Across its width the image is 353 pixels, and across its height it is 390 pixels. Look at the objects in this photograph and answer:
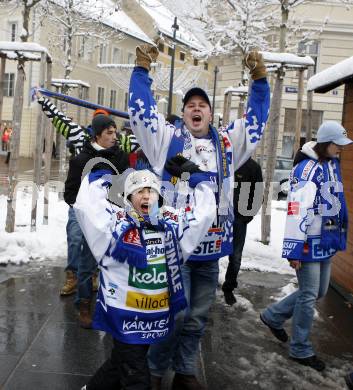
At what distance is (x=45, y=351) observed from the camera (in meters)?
3.96

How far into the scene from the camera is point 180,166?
3021mm

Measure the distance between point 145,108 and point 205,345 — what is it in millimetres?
2200

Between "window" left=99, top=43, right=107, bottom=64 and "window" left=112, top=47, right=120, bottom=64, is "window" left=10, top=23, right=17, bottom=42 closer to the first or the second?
"window" left=99, top=43, right=107, bottom=64

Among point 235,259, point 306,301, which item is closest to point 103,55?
point 235,259

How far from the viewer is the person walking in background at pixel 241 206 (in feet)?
18.4

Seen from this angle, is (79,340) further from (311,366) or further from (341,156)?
(341,156)

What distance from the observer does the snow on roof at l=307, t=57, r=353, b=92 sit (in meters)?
5.61

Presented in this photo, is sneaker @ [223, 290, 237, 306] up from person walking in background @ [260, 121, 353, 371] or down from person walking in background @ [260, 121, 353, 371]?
down

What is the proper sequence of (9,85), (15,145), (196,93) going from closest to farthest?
(196,93) < (15,145) < (9,85)

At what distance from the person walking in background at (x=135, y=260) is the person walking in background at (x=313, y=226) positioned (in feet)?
4.02

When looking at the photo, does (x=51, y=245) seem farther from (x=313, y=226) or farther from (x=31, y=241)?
(x=313, y=226)

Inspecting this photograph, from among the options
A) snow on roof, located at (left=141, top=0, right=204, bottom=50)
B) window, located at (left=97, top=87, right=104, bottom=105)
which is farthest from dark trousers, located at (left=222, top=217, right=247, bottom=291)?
window, located at (left=97, top=87, right=104, bottom=105)

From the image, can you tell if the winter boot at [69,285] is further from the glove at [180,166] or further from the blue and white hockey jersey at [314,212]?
the glove at [180,166]

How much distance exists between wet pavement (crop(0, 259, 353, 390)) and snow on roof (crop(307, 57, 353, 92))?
2557mm
